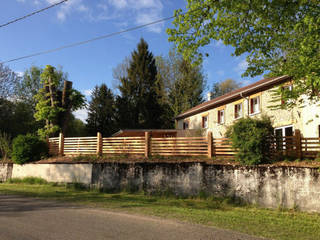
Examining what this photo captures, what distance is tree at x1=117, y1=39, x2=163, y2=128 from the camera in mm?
40031

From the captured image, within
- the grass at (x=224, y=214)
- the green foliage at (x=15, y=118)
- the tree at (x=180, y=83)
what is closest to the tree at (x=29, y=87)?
the green foliage at (x=15, y=118)

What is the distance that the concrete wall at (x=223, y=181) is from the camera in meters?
9.66

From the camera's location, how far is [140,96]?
40.7 m

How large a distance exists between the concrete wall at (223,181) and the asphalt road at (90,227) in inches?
176

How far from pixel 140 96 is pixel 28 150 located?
2408 cm

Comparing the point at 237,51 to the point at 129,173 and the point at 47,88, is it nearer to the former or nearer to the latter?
the point at 129,173

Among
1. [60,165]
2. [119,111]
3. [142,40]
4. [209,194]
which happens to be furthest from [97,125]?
[209,194]

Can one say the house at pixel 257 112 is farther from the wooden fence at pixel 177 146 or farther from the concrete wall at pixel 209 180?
the concrete wall at pixel 209 180

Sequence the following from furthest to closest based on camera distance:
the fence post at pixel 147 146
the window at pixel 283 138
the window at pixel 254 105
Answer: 1. the window at pixel 254 105
2. the fence post at pixel 147 146
3. the window at pixel 283 138

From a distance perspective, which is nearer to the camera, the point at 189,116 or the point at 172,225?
the point at 172,225

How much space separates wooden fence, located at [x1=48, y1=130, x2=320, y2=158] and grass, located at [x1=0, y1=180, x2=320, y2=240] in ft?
9.18

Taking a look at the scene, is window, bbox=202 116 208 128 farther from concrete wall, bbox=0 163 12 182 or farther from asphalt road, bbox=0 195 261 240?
asphalt road, bbox=0 195 261 240

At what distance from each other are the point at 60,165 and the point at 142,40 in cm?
3396

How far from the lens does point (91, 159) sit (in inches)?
609
